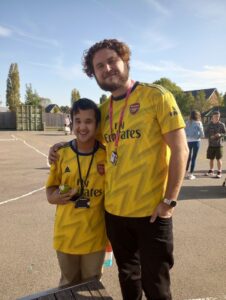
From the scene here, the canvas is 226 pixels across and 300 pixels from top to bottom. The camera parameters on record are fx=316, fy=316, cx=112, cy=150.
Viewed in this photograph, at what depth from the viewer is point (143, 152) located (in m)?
2.33

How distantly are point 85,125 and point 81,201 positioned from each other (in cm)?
62

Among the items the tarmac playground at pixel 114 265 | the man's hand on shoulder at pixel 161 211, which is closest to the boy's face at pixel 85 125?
the man's hand on shoulder at pixel 161 211

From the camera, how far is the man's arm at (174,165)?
2262 mm

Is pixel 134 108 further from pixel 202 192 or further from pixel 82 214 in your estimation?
pixel 202 192

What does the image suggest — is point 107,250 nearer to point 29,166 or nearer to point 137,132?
point 137,132

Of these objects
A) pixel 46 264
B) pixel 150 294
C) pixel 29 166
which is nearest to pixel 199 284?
pixel 150 294

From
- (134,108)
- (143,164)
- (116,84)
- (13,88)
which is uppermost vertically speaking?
(13,88)

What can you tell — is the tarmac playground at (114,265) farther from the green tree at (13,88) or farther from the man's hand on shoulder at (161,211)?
the green tree at (13,88)

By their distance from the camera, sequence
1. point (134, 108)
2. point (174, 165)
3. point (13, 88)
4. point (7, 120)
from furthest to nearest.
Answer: point (13, 88) → point (7, 120) → point (134, 108) → point (174, 165)

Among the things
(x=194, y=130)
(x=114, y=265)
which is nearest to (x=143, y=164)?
(x=114, y=265)

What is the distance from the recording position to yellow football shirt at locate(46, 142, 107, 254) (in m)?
2.58

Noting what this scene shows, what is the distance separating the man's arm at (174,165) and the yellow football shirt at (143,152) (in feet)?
0.17

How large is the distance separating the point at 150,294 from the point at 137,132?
4.06ft

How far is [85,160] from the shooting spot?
2.62 meters
